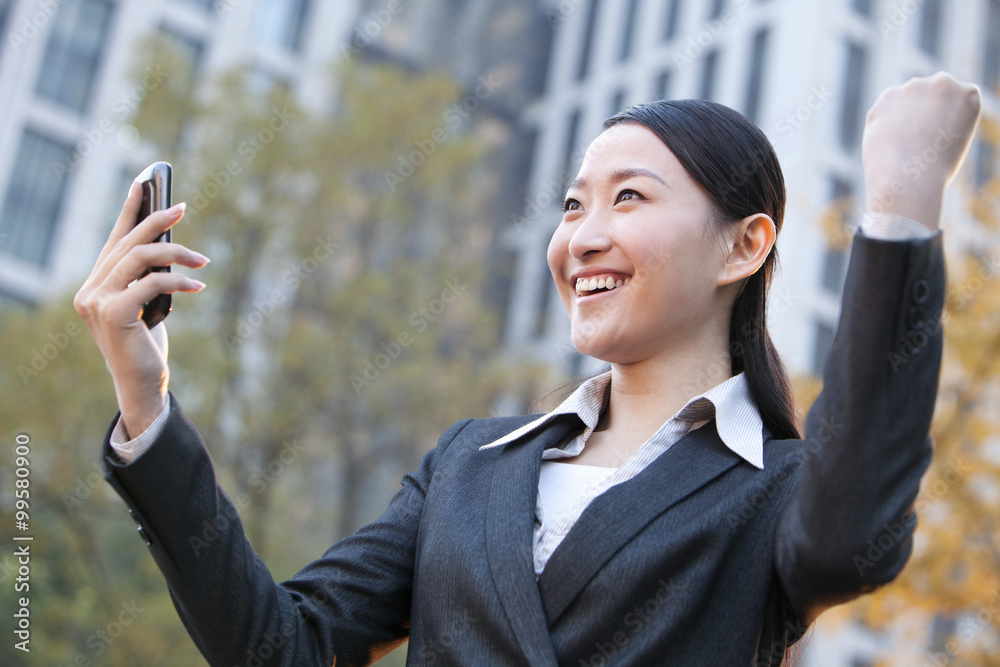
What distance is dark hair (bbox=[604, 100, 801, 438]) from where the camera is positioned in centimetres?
183

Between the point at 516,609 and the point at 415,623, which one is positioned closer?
the point at 516,609

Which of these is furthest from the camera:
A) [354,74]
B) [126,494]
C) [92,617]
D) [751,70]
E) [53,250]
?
[751,70]

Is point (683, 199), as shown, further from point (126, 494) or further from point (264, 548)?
point (264, 548)

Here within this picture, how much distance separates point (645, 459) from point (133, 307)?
0.81m

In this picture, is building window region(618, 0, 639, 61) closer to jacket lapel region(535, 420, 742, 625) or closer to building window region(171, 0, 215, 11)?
building window region(171, 0, 215, 11)

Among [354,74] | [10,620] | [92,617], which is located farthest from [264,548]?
[354,74]

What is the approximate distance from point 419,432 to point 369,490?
442 cm

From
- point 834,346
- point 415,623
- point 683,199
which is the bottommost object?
point 415,623

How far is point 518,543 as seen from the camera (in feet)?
5.06

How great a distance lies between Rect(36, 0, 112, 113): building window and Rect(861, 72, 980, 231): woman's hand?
23.5 meters

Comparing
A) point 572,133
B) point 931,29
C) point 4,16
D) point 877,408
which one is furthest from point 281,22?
point 877,408

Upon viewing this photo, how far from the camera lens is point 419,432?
48.8 ft

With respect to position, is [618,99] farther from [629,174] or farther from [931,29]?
[629,174]

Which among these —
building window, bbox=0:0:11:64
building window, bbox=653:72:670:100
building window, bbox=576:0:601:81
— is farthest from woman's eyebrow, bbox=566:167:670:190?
building window, bbox=576:0:601:81
